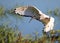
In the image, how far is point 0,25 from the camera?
238 cm

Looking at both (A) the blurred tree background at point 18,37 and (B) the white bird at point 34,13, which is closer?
(A) the blurred tree background at point 18,37

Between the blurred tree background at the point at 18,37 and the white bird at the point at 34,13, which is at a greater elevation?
the white bird at the point at 34,13

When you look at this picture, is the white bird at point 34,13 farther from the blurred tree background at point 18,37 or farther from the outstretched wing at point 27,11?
the blurred tree background at point 18,37

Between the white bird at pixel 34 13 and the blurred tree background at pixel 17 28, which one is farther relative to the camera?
the white bird at pixel 34 13

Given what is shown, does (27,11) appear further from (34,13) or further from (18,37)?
(18,37)

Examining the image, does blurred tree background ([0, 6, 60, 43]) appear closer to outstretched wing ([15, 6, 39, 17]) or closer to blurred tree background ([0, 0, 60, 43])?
blurred tree background ([0, 0, 60, 43])

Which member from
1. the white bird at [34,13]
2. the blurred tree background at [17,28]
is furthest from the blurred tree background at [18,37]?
the white bird at [34,13]

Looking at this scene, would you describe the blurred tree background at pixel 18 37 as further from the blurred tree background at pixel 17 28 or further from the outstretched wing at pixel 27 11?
the outstretched wing at pixel 27 11

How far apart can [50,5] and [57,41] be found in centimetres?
104

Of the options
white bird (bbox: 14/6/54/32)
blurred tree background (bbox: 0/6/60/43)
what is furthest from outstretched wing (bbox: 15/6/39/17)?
blurred tree background (bbox: 0/6/60/43)

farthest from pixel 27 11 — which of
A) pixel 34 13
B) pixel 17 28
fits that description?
pixel 17 28

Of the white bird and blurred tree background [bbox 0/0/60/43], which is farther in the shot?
the white bird

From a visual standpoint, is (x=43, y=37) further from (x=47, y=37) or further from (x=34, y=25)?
(x=34, y=25)

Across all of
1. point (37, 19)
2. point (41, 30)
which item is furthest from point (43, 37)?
point (37, 19)
